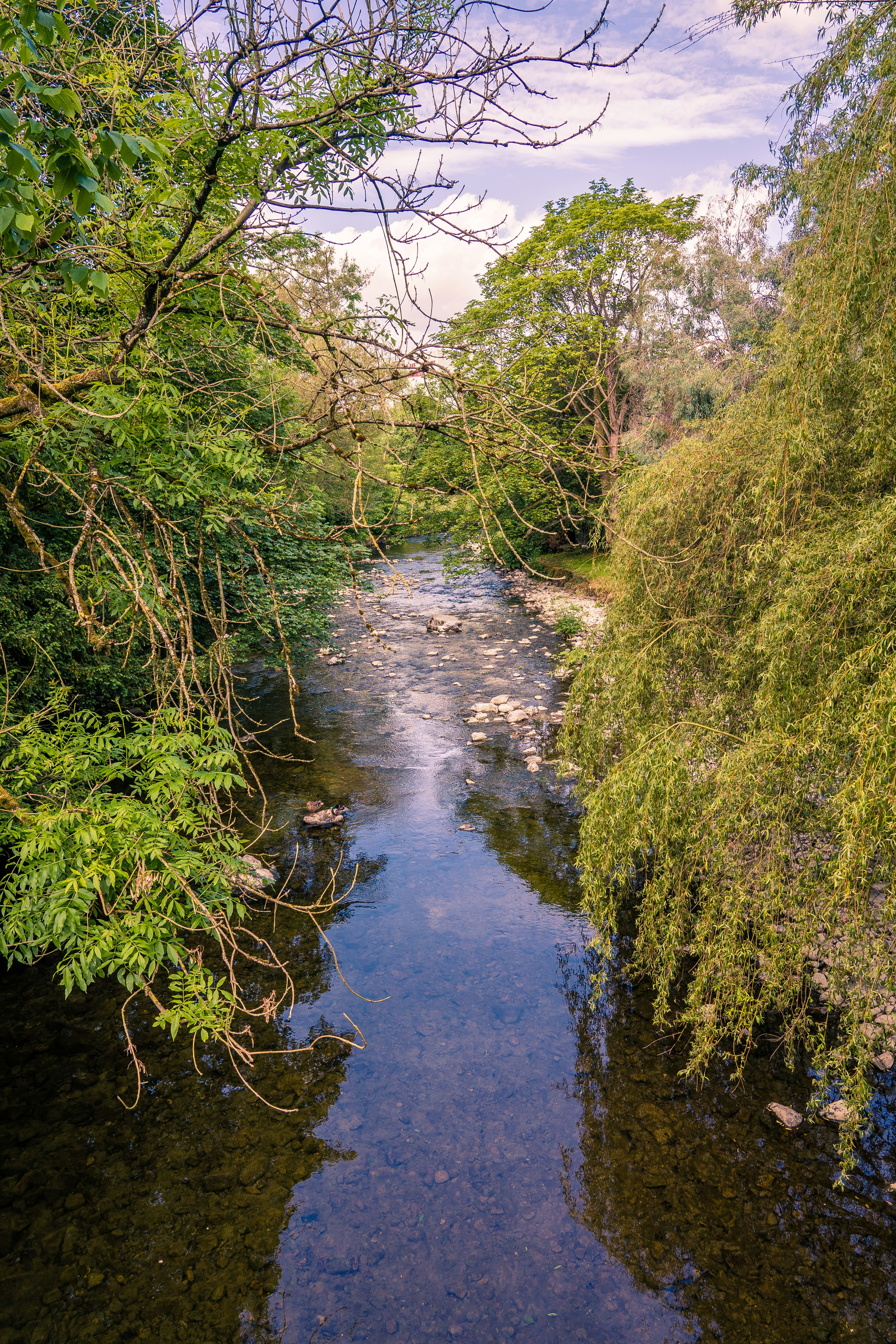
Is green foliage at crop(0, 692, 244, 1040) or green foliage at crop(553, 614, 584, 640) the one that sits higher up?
green foliage at crop(0, 692, 244, 1040)

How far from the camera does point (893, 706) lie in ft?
12.7

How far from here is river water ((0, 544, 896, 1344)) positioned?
420 cm

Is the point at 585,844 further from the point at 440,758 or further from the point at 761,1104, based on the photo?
the point at 440,758

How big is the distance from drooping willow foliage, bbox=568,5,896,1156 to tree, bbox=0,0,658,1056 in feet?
9.63

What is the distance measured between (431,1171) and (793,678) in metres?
4.41

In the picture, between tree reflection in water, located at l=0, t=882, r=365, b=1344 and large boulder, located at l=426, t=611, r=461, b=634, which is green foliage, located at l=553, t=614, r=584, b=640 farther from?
tree reflection in water, located at l=0, t=882, r=365, b=1344

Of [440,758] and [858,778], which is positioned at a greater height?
Result: [858,778]

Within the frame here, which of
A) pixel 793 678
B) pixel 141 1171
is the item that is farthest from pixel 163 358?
pixel 141 1171

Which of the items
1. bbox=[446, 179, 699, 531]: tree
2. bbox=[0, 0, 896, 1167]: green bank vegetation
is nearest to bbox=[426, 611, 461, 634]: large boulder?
bbox=[446, 179, 699, 531]: tree

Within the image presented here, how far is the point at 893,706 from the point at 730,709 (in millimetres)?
1863

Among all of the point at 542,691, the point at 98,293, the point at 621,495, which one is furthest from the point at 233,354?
the point at 542,691

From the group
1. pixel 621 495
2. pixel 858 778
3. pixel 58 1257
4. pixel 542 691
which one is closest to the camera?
pixel 858 778

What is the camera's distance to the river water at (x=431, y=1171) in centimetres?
420

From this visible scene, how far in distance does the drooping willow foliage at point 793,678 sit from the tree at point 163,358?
293cm
